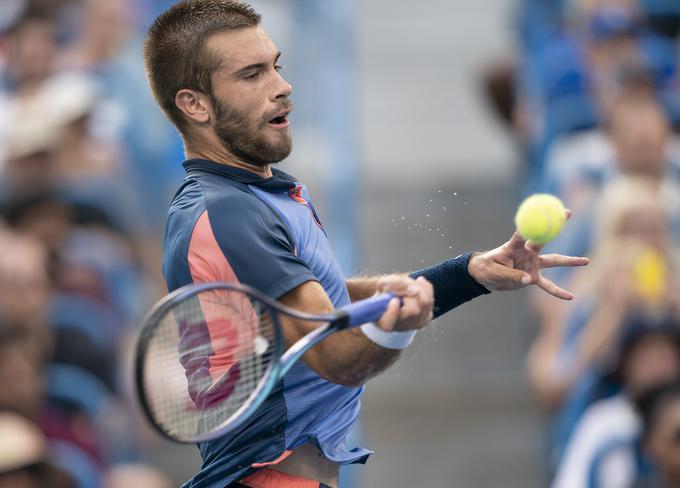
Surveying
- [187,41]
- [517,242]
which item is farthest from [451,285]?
[187,41]

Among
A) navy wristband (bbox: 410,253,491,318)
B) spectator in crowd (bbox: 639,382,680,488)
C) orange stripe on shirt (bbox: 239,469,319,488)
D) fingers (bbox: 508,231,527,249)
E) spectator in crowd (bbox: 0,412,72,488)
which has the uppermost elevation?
fingers (bbox: 508,231,527,249)

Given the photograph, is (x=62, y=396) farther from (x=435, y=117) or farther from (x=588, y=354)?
(x=435, y=117)

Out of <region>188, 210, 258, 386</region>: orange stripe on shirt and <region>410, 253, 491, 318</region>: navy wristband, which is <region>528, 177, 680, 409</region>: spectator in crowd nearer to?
<region>410, 253, 491, 318</region>: navy wristband

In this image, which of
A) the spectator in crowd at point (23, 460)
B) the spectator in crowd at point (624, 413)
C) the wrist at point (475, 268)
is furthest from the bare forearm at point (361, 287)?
the spectator in crowd at point (23, 460)

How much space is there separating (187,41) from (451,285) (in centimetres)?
85

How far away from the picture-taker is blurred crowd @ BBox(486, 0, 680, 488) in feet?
18.3

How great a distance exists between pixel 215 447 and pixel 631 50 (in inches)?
203

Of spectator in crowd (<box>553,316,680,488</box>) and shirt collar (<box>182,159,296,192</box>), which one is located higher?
shirt collar (<box>182,159,296,192</box>)

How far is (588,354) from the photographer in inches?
232

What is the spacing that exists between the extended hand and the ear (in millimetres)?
728

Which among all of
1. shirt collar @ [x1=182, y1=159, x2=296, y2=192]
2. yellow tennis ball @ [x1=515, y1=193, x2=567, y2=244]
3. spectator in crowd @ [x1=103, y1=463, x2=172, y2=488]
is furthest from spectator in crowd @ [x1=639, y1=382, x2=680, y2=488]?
shirt collar @ [x1=182, y1=159, x2=296, y2=192]

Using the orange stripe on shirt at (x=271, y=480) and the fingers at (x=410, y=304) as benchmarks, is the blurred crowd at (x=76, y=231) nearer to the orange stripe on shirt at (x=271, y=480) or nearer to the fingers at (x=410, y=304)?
the orange stripe on shirt at (x=271, y=480)

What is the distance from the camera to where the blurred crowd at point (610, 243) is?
558 cm

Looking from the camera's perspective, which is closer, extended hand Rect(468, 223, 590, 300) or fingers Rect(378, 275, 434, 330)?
fingers Rect(378, 275, 434, 330)
